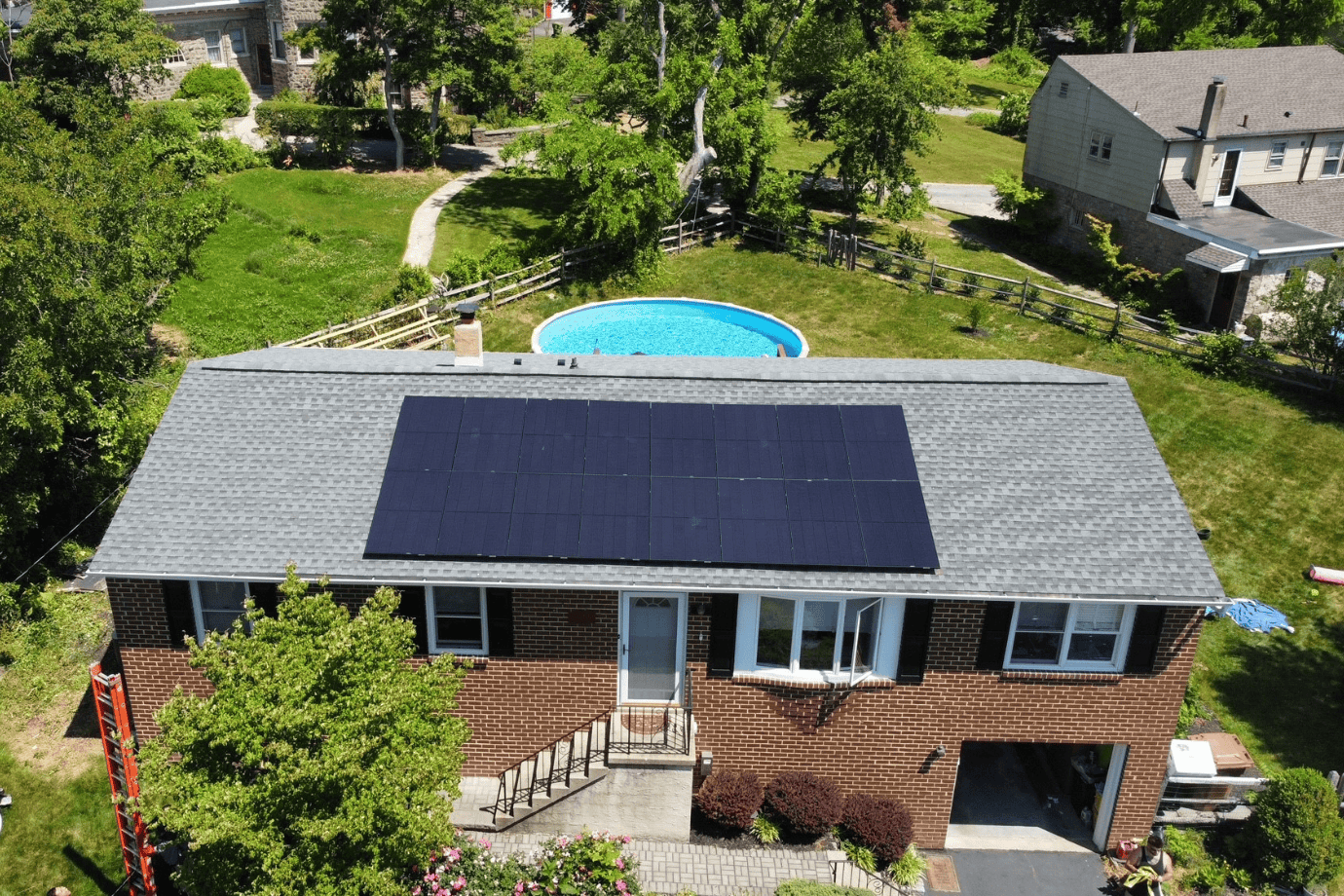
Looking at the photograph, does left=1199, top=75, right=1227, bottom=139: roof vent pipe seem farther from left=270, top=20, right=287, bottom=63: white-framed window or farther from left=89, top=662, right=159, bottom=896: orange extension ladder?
left=270, top=20, right=287, bottom=63: white-framed window

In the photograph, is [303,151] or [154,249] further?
[303,151]

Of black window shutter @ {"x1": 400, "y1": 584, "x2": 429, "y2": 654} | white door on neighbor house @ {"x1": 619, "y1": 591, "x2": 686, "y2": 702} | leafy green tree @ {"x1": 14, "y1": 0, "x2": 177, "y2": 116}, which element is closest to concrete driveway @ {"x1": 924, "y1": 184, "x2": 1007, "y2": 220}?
leafy green tree @ {"x1": 14, "y1": 0, "x2": 177, "y2": 116}

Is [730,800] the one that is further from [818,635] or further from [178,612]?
[178,612]

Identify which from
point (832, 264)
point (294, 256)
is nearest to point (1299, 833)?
point (832, 264)

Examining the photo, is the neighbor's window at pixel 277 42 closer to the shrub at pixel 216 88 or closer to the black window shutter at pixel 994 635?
the shrub at pixel 216 88

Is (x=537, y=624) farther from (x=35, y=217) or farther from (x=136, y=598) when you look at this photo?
(x=35, y=217)

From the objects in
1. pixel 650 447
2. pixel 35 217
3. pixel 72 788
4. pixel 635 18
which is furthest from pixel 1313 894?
pixel 635 18
